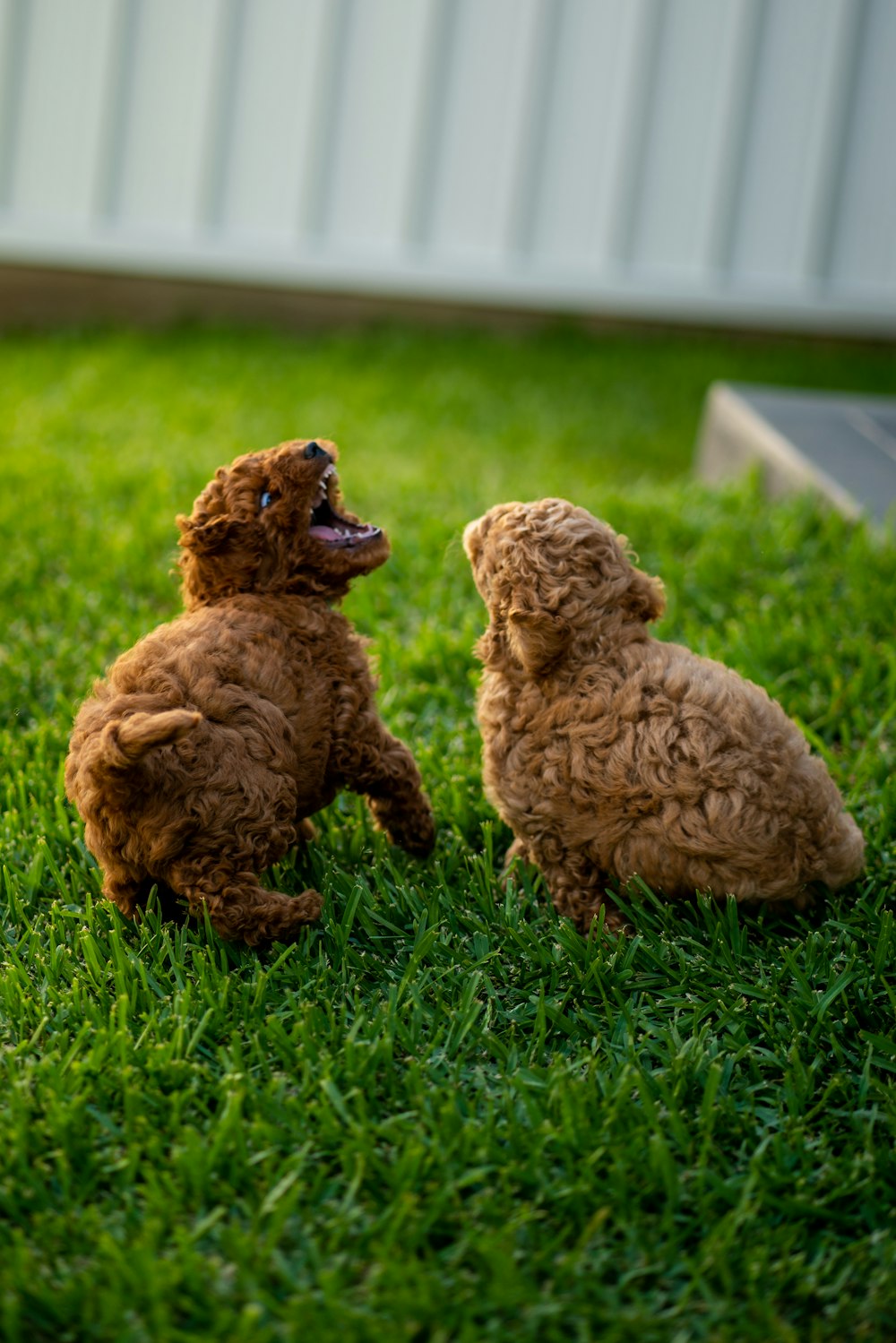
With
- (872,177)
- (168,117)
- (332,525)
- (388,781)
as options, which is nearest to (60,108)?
(168,117)

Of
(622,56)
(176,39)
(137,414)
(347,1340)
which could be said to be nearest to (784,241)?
(622,56)

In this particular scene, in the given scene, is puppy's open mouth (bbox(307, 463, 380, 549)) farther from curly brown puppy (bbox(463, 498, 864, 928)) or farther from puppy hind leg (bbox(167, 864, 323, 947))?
puppy hind leg (bbox(167, 864, 323, 947))

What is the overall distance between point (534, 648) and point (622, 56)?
6643 millimetres

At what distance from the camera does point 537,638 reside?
2.50 meters

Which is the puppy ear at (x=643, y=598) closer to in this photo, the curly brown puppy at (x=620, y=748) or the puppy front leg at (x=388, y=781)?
the curly brown puppy at (x=620, y=748)

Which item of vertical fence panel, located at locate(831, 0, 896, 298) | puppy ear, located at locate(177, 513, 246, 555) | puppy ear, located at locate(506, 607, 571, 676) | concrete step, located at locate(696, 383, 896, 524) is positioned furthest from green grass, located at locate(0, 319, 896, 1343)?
vertical fence panel, located at locate(831, 0, 896, 298)

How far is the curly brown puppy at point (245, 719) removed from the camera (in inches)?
92.2

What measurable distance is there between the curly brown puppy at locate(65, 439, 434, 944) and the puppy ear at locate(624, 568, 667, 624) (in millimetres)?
514

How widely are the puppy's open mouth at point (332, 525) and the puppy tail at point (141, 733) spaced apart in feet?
1.79

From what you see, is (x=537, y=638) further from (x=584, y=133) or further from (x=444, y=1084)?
(x=584, y=133)

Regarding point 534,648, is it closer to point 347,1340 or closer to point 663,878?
point 663,878

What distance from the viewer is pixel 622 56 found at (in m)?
7.95

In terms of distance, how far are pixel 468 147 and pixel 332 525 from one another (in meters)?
6.12

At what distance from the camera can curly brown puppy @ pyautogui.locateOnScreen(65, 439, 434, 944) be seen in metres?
2.34
